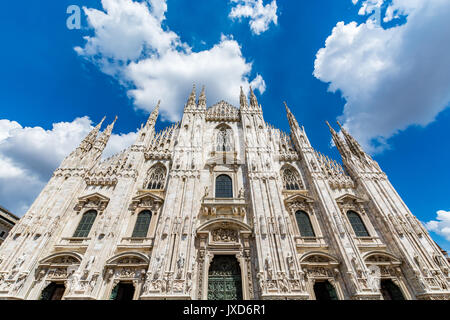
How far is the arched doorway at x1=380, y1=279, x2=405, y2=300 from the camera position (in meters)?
12.9

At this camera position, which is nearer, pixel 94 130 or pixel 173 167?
pixel 173 167

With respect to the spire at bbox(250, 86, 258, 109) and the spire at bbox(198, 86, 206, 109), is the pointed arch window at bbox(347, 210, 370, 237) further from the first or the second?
the spire at bbox(198, 86, 206, 109)

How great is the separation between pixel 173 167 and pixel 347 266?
15.7m

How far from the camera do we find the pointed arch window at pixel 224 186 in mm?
18097

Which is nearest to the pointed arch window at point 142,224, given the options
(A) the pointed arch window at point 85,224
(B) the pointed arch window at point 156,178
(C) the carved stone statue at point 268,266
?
(B) the pointed arch window at point 156,178

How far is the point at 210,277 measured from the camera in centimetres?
1350

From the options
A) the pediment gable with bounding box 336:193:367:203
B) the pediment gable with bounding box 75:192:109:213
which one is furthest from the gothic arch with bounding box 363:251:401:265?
the pediment gable with bounding box 75:192:109:213

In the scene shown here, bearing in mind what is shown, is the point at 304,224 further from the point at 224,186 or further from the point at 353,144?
the point at 353,144

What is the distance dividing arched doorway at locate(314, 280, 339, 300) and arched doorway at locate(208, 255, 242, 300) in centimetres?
545

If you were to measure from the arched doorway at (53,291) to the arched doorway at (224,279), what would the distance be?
9.85 meters

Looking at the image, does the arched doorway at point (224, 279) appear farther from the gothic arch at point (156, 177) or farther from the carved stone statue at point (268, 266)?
the gothic arch at point (156, 177)

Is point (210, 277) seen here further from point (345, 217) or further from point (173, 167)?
point (345, 217)
